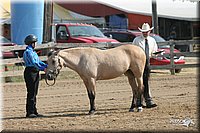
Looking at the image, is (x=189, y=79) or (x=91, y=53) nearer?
(x=91, y=53)

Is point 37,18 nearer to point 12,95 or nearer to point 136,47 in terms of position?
point 12,95

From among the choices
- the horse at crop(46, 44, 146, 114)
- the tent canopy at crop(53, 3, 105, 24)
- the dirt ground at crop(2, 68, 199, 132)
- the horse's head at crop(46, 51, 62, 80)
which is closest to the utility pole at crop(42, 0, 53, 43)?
the dirt ground at crop(2, 68, 199, 132)

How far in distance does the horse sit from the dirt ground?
23.9 inches

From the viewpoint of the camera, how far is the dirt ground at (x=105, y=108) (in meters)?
9.10

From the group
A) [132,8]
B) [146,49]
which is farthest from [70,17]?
[146,49]

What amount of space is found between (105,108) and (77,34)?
37.1 feet

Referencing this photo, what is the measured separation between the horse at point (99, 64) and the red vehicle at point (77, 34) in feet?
35.0

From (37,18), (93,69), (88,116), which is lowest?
(88,116)

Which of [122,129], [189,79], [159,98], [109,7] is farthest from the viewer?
[109,7]

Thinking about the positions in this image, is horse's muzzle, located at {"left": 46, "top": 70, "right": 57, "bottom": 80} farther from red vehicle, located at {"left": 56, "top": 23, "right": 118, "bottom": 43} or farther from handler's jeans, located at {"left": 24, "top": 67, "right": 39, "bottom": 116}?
red vehicle, located at {"left": 56, "top": 23, "right": 118, "bottom": 43}

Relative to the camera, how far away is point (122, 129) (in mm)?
8664

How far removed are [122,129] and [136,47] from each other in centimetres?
300

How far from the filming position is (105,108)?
38.1 feet

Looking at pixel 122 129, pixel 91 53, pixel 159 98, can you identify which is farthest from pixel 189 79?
pixel 122 129
